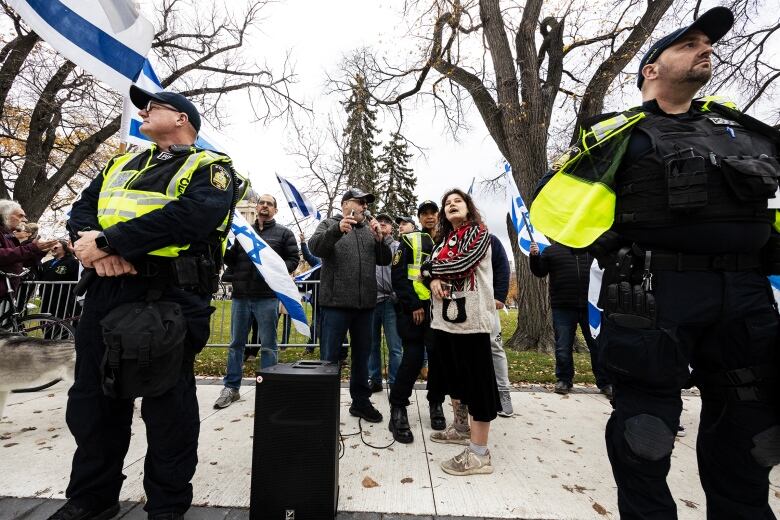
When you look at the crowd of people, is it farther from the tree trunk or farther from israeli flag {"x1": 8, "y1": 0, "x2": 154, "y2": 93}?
the tree trunk

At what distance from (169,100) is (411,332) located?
8.43 feet

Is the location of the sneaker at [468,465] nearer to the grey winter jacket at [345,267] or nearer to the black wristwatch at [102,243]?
the grey winter jacket at [345,267]

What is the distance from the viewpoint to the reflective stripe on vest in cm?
193

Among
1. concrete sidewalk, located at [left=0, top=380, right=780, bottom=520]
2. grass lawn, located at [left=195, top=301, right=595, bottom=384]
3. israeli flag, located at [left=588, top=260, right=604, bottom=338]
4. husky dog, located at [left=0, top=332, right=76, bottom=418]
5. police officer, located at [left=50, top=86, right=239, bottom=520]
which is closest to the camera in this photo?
police officer, located at [left=50, top=86, right=239, bottom=520]

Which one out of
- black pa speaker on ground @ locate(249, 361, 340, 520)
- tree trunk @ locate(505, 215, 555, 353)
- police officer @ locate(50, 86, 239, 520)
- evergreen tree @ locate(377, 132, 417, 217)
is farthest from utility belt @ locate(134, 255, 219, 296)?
evergreen tree @ locate(377, 132, 417, 217)

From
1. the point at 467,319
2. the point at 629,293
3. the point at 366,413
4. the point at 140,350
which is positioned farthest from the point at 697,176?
the point at 366,413

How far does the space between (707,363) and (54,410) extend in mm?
5225

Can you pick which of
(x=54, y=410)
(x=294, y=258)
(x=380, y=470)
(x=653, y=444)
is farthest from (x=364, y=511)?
(x=54, y=410)

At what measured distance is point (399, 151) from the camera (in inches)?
1358

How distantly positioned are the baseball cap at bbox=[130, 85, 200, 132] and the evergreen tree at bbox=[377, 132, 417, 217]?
30841 millimetres

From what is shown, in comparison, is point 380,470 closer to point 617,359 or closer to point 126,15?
point 617,359

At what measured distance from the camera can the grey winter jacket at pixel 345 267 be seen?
12.0 feet

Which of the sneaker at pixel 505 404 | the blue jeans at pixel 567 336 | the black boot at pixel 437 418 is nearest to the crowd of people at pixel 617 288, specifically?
the black boot at pixel 437 418

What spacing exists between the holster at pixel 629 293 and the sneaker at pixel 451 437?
6.69 feet
